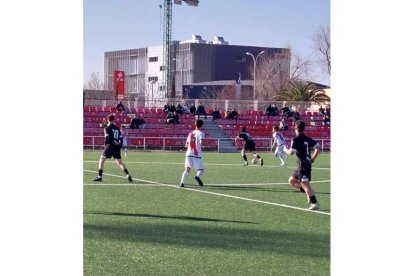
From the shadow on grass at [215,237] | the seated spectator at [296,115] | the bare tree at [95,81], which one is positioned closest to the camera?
the shadow on grass at [215,237]

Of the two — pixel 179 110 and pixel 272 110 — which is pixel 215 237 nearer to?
pixel 272 110

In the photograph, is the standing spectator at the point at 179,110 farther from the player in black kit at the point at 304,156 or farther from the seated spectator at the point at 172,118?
the player in black kit at the point at 304,156

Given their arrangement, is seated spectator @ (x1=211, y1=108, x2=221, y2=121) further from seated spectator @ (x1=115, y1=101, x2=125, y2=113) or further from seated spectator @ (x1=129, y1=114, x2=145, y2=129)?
seated spectator @ (x1=115, y1=101, x2=125, y2=113)

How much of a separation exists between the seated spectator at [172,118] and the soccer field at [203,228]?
10.8m

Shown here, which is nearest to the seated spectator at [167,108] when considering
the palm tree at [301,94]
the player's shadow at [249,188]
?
the palm tree at [301,94]

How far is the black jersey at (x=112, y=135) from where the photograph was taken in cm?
1161

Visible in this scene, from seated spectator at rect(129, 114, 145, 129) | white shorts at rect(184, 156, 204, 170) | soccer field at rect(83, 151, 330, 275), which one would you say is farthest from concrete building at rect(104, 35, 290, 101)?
soccer field at rect(83, 151, 330, 275)

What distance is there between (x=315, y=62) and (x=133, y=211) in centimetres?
253

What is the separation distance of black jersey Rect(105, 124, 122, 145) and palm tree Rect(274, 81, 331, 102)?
514 centimetres

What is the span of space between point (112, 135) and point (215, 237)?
5396mm

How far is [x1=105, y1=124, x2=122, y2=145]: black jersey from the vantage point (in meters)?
11.6
